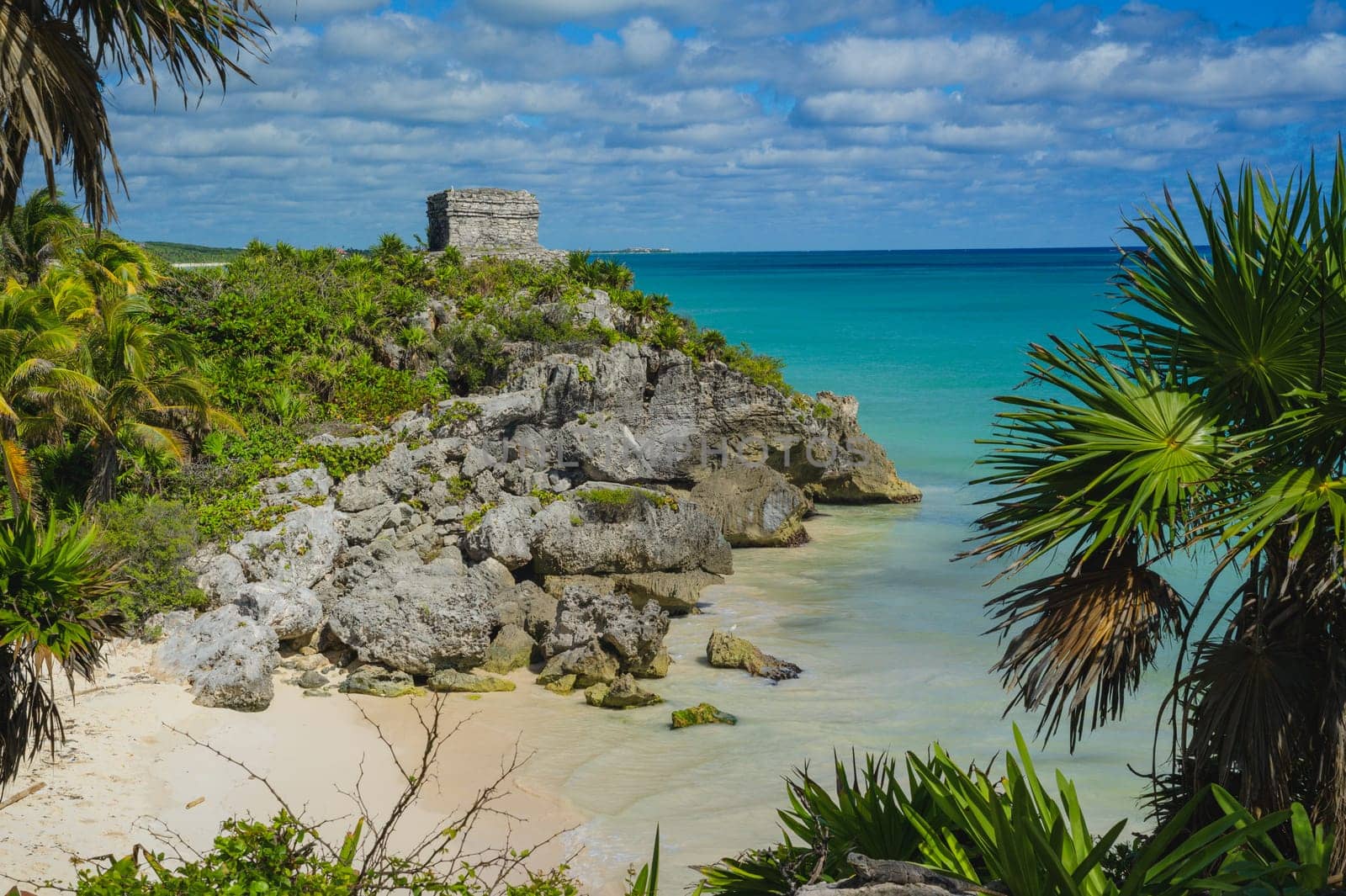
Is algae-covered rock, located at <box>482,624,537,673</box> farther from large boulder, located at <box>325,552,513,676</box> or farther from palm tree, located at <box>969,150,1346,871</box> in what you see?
palm tree, located at <box>969,150,1346,871</box>

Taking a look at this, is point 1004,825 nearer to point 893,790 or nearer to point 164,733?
point 893,790

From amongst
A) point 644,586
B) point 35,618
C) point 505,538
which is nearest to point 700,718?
point 644,586

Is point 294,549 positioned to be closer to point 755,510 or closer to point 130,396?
point 130,396

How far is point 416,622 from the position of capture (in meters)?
12.6

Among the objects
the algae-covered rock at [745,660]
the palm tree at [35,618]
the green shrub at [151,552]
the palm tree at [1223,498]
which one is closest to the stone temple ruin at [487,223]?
the green shrub at [151,552]

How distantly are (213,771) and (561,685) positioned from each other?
3933 millimetres

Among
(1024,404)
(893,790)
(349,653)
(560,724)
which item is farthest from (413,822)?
(1024,404)

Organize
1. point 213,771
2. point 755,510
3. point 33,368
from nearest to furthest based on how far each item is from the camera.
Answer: point 213,771, point 33,368, point 755,510

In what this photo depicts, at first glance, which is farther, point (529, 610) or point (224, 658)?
point (529, 610)

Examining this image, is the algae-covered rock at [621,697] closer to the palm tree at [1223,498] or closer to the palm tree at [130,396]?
the palm tree at [130,396]

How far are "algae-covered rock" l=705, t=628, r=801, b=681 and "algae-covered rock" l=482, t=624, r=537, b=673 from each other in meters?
2.26

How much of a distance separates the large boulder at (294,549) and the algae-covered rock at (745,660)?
526cm

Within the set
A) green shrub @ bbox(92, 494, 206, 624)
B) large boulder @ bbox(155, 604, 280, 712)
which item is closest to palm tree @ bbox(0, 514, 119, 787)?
large boulder @ bbox(155, 604, 280, 712)

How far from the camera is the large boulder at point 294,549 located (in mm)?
13609
